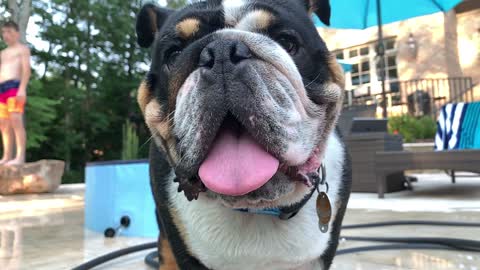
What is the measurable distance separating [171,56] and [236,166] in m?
0.60

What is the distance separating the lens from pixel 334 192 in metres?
1.87

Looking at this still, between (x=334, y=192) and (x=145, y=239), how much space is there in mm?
2149

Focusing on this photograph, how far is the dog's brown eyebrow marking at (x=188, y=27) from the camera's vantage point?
1.61m

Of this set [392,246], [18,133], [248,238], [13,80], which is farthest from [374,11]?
[248,238]

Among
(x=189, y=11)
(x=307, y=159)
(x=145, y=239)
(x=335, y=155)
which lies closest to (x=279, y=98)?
(x=307, y=159)

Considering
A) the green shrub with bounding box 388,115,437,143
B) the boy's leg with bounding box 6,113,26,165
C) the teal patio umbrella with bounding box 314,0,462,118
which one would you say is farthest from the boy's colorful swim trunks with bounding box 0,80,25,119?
the green shrub with bounding box 388,115,437,143

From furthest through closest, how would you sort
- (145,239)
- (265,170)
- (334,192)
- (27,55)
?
(27,55) < (145,239) < (334,192) < (265,170)

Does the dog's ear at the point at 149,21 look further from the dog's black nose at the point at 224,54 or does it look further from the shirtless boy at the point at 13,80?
the shirtless boy at the point at 13,80

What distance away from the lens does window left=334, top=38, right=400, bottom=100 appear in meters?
15.6

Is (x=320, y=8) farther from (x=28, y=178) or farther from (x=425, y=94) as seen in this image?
(x=425, y=94)

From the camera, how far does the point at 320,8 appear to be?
2027 millimetres

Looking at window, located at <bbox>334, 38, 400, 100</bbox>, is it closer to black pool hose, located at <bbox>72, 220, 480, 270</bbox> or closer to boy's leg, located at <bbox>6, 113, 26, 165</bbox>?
boy's leg, located at <bbox>6, 113, 26, 165</bbox>

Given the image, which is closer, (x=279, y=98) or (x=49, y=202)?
(x=279, y=98)

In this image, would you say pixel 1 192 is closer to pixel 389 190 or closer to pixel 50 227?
pixel 50 227
